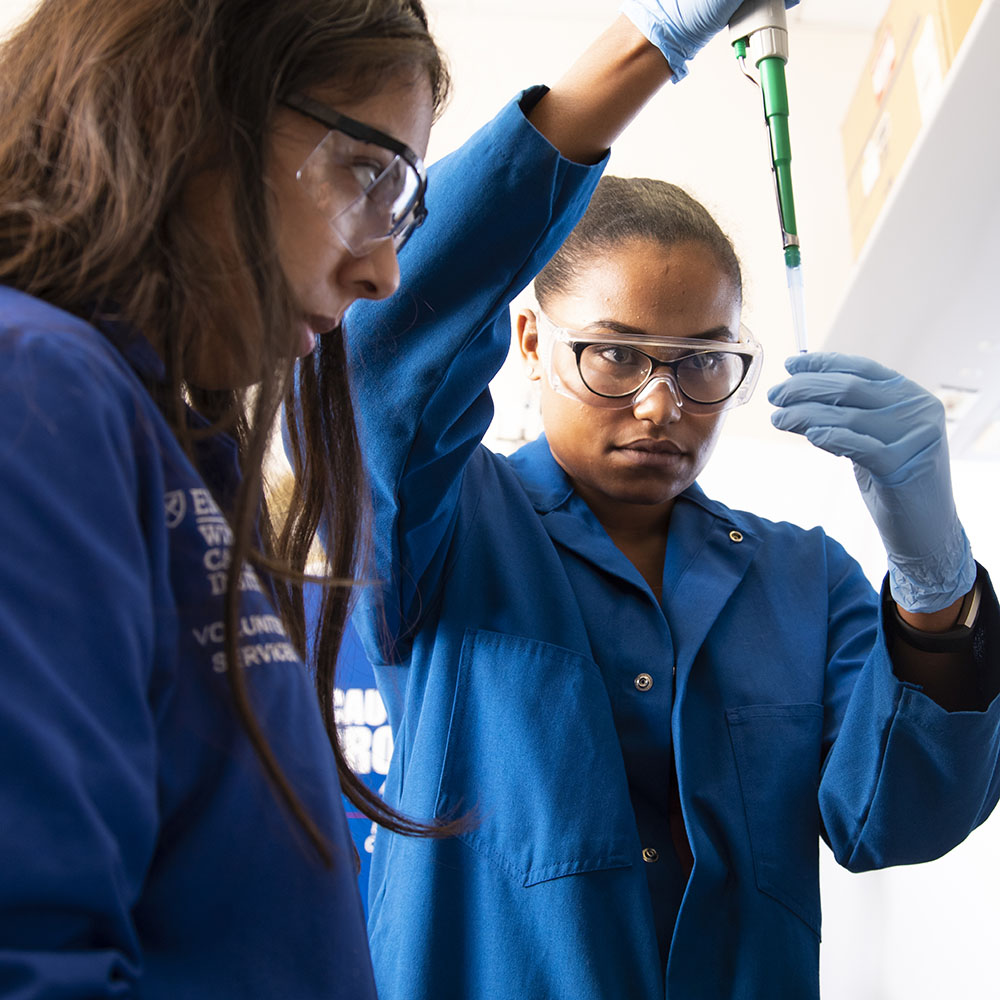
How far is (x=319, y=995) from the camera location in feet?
2.10

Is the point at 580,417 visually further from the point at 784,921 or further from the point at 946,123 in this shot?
the point at 946,123

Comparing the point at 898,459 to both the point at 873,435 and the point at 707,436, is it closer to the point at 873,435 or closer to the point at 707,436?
the point at 873,435

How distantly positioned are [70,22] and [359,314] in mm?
516

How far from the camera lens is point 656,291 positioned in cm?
139

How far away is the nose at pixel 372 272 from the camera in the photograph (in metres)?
0.82

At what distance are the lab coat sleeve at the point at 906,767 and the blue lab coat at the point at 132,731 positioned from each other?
767 mm

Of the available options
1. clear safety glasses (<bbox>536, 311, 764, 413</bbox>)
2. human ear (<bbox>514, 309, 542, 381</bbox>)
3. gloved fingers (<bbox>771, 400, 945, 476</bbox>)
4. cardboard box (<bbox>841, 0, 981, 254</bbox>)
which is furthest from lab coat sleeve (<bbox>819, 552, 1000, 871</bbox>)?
cardboard box (<bbox>841, 0, 981, 254</bbox>)

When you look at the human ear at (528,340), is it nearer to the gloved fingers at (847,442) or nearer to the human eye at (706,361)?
the human eye at (706,361)

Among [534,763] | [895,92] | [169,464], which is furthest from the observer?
[895,92]

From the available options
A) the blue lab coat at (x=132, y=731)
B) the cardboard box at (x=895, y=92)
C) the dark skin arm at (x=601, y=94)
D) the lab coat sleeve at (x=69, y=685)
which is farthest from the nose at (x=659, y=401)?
the cardboard box at (x=895, y=92)

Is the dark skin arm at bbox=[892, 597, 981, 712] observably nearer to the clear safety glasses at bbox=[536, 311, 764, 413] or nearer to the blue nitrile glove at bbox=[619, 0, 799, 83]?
the clear safety glasses at bbox=[536, 311, 764, 413]

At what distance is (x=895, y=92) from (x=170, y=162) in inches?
86.1

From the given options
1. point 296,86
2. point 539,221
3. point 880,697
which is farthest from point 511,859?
point 296,86

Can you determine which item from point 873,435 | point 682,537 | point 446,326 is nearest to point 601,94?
point 446,326
